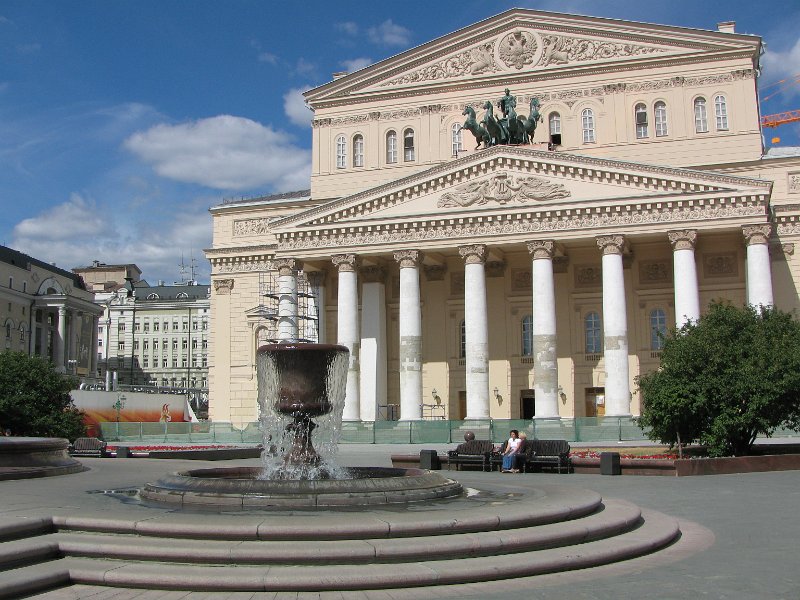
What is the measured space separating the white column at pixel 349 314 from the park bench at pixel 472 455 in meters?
24.4

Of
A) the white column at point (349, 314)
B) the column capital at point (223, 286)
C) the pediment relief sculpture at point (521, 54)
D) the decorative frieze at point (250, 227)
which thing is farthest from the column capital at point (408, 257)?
the column capital at point (223, 286)

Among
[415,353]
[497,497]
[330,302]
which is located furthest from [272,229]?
[497,497]

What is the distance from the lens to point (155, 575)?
9508mm

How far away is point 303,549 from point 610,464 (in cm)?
1511

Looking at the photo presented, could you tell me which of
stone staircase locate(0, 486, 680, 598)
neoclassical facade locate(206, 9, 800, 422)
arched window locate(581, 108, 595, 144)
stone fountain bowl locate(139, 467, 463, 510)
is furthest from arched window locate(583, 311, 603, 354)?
stone staircase locate(0, 486, 680, 598)

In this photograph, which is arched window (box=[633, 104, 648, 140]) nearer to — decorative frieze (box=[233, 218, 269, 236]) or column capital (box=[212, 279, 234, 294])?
decorative frieze (box=[233, 218, 269, 236])

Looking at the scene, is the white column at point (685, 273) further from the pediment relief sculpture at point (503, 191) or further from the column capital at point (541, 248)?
the pediment relief sculpture at point (503, 191)

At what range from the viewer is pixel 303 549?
33.0ft

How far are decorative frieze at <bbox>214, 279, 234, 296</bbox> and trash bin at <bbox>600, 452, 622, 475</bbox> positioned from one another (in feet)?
127

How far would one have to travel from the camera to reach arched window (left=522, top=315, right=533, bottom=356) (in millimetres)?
52094

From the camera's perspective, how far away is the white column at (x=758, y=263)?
43844mm

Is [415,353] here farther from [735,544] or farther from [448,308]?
[735,544]

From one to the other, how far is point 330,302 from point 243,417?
29.7 ft

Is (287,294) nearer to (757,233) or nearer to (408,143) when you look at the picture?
(408,143)
